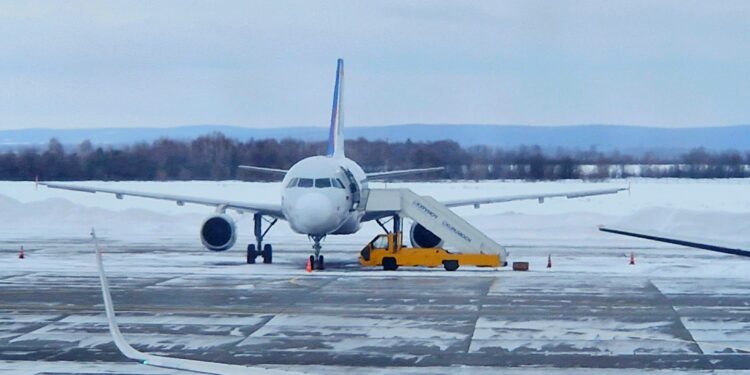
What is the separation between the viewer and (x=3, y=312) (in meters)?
20.6

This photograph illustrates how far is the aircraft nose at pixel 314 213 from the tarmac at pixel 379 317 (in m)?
1.30

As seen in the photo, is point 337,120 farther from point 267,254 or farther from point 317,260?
point 317,260

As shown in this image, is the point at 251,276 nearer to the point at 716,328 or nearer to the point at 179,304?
the point at 179,304

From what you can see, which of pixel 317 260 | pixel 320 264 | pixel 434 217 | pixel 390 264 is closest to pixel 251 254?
pixel 317 260

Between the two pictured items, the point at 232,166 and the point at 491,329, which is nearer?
the point at 491,329

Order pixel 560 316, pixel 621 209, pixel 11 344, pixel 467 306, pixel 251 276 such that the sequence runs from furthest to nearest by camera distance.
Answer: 1. pixel 621 209
2. pixel 251 276
3. pixel 467 306
4. pixel 560 316
5. pixel 11 344

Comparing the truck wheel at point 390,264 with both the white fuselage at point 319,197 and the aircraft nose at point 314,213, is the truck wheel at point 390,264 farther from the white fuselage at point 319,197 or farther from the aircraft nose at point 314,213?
the aircraft nose at point 314,213

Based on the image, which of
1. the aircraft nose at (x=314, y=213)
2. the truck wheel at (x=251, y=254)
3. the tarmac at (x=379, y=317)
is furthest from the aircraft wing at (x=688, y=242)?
the truck wheel at (x=251, y=254)

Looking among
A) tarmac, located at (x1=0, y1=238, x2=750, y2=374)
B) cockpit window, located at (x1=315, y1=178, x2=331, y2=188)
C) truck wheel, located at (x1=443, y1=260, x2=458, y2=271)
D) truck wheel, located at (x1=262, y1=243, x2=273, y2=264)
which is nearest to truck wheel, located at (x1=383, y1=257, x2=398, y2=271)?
tarmac, located at (x1=0, y1=238, x2=750, y2=374)

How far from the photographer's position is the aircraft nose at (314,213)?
2889cm

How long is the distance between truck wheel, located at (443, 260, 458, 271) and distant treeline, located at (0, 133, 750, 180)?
151 ft

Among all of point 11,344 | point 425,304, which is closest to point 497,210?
point 425,304

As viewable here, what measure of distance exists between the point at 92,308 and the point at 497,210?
35218 mm

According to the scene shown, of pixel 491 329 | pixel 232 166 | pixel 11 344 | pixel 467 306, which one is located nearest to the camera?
pixel 11 344
